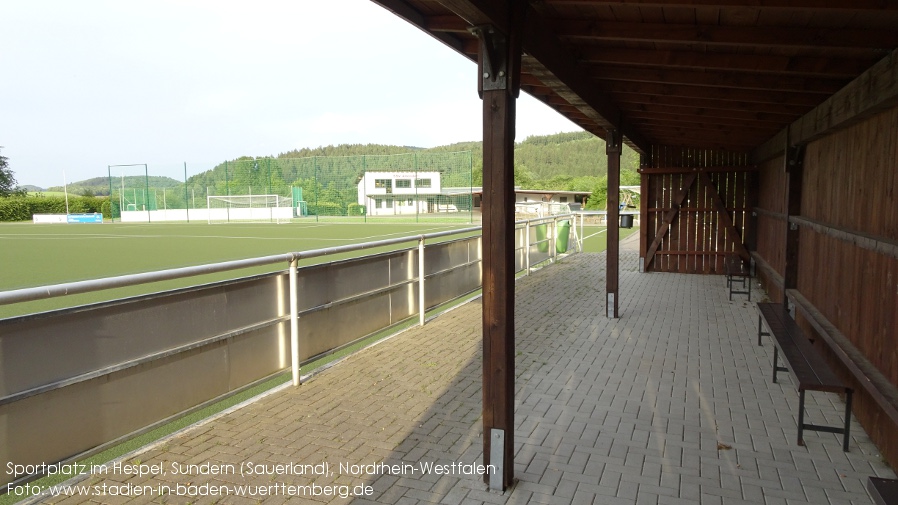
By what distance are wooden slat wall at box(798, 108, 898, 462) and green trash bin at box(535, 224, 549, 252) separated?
8.47 metres

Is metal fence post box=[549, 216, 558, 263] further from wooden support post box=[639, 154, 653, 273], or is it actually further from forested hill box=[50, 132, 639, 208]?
forested hill box=[50, 132, 639, 208]

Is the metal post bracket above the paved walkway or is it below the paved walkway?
above

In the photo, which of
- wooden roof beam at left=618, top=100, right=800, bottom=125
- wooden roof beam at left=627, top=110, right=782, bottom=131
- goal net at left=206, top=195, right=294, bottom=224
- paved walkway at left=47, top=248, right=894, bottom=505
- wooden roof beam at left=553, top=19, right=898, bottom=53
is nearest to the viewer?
paved walkway at left=47, top=248, right=894, bottom=505

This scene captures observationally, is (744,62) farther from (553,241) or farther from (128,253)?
(128,253)

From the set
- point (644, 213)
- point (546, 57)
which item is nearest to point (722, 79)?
point (546, 57)

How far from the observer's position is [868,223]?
437 cm

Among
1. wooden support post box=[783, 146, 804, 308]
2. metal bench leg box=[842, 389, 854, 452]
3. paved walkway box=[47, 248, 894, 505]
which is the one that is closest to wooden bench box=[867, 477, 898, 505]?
paved walkway box=[47, 248, 894, 505]

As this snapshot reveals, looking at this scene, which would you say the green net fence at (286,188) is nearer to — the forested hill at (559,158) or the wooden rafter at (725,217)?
the wooden rafter at (725,217)

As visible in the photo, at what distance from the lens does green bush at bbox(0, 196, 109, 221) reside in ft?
165

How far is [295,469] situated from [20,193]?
65857 mm

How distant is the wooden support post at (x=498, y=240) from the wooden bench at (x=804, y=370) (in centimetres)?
187

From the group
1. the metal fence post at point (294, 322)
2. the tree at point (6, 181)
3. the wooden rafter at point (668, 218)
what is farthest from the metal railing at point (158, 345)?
the tree at point (6, 181)

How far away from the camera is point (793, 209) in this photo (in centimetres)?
719

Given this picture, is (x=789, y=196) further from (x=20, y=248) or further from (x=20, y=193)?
(x=20, y=193)
